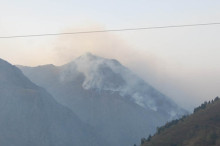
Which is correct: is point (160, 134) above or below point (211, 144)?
below

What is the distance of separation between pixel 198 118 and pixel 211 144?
92.4 feet

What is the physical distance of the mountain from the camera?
93562 millimetres

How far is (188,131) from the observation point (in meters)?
106

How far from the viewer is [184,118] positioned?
408 feet

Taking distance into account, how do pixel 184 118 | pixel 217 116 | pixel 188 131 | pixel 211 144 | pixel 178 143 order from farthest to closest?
1. pixel 184 118
2. pixel 217 116
3. pixel 188 131
4. pixel 178 143
5. pixel 211 144

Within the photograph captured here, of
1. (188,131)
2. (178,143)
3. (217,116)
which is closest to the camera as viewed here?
(178,143)

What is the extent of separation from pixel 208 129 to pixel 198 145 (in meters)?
14.1

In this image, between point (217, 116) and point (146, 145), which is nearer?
point (146, 145)

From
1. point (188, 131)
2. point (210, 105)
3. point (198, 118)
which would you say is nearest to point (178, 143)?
point (188, 131)

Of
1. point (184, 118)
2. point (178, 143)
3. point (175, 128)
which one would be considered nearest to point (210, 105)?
point (184, 118)

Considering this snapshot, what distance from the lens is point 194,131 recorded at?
345 ft

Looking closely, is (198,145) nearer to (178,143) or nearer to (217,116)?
(178,143)

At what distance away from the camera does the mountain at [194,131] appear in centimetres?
9356

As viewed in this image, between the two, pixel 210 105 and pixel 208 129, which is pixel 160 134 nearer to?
pixel 208 129
